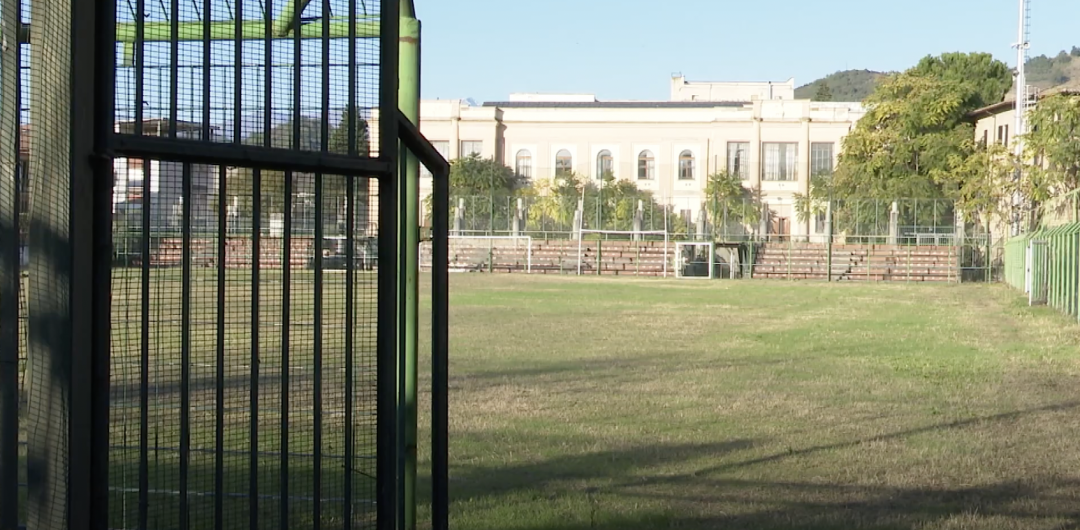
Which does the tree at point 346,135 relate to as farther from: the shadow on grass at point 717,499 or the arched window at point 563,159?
the arched window at point 563,159

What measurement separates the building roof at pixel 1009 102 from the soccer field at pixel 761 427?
29.4 meters

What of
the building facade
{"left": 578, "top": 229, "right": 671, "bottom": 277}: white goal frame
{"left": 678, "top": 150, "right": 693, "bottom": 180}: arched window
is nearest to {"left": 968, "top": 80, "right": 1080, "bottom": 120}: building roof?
the building facade

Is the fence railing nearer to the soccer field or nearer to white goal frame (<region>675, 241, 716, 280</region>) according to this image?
white goal frame (<region>675, 241, 716, 280</region>)

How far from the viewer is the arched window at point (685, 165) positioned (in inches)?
2960

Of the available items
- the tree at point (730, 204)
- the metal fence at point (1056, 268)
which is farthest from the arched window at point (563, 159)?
the metal fence at point (1056, 268)

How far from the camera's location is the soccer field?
6.81 metres

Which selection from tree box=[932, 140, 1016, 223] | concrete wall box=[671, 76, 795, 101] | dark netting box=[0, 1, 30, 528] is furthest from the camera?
concrete wall box=[671, 76, 795, 101]

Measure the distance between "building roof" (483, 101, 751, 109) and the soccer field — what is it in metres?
58.2

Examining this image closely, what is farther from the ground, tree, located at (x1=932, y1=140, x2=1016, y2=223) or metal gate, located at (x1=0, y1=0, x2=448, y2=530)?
tree, located at (x1=932, y1=140, x2=1016, y2=223)

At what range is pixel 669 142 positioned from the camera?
7506 centimetres

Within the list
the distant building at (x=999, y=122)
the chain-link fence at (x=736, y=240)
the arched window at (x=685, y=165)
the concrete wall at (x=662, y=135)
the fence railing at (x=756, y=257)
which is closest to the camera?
the fence railing at (x=756, y=257)

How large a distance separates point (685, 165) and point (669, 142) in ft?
5.22

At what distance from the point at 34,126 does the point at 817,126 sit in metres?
72.7

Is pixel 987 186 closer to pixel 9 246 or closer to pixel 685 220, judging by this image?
pixel 685 220
